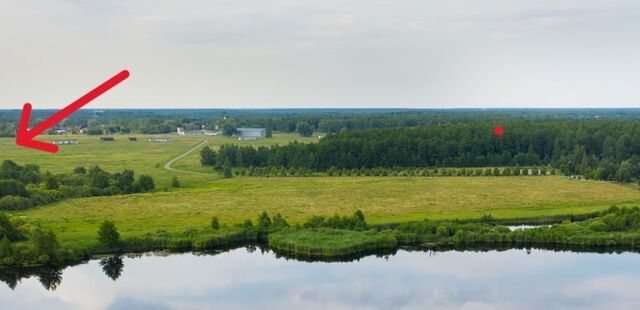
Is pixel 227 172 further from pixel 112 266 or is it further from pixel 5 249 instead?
pixel 5 249

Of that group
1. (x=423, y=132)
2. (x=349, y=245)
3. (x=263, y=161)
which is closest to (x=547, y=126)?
(x=423, y=132)

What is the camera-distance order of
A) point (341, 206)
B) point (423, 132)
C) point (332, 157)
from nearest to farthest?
1. point (341, 206)
2. point (332, 157)
3. point (423, 132)

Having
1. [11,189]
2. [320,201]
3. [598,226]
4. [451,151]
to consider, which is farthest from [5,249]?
[451,151]

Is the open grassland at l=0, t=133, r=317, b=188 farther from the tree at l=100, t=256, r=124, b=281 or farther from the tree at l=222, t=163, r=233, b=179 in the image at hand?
the tree at l=100, t=256, r=124, b=281

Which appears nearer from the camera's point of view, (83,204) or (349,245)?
(349,245)

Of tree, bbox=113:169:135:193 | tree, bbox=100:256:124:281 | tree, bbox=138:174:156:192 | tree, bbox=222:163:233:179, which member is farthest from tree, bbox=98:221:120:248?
tree, bbox=222:163:233:179

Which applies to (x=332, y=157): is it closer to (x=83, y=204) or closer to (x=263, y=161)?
(x=263, y=161)
